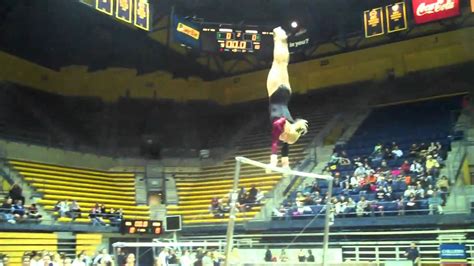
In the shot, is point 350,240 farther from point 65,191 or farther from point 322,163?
point 65,191

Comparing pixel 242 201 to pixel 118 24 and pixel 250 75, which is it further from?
pixel 250 75

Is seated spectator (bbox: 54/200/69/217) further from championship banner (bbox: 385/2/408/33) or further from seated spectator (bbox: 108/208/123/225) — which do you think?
championship banner (bbox: 385/2/408/33)

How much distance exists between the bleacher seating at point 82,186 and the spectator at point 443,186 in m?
12.1

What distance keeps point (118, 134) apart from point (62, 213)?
6.99 m

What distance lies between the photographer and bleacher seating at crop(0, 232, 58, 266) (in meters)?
17.5

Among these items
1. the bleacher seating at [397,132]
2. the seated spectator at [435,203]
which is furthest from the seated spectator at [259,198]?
the seated spectator at [435,203]

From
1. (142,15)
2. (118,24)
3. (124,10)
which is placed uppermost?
(118,24)

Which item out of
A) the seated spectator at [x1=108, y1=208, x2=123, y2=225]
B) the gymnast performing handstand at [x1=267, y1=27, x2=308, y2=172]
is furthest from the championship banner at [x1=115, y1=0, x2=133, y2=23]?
the seated spectator at [x1=108, y1=208, x2=123, y2=225]

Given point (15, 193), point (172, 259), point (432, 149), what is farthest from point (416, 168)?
point (15, 193)

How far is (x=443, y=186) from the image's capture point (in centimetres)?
1664

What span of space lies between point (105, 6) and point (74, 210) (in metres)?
8.79

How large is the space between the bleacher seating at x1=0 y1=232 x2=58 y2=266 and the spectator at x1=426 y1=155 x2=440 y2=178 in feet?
41.7

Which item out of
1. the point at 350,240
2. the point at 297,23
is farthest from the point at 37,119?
the point at 350,240

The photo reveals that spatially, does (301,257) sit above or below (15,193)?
below
